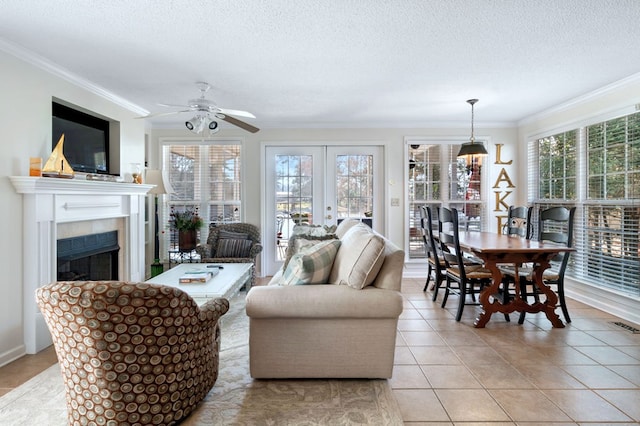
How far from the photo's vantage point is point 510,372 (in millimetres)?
2438

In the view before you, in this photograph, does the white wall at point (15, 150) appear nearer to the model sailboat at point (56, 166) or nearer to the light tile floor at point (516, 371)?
the model sailboat at point (56, 166)

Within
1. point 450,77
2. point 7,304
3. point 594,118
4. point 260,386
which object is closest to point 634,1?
point 450,77

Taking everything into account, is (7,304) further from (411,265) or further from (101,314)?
(411,265)

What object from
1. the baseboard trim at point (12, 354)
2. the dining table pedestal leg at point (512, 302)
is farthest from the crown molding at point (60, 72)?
the dining table pedestal leg at point (512, 302)

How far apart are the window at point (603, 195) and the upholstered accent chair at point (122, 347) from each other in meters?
4.10

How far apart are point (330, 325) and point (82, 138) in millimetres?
3214

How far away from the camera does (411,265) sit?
5.51 m

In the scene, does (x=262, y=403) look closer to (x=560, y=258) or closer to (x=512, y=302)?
(x=512, y=302)

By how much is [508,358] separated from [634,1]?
2.47 meters

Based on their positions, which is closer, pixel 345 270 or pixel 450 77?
pixel 345 270

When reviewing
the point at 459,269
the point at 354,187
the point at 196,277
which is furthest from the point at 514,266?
the point at 196,277

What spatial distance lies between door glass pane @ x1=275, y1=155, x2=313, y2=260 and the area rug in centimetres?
324

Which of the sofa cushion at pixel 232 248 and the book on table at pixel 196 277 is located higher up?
the sofa cushion at pixel 232 248

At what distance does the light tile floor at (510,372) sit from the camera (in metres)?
1.97
